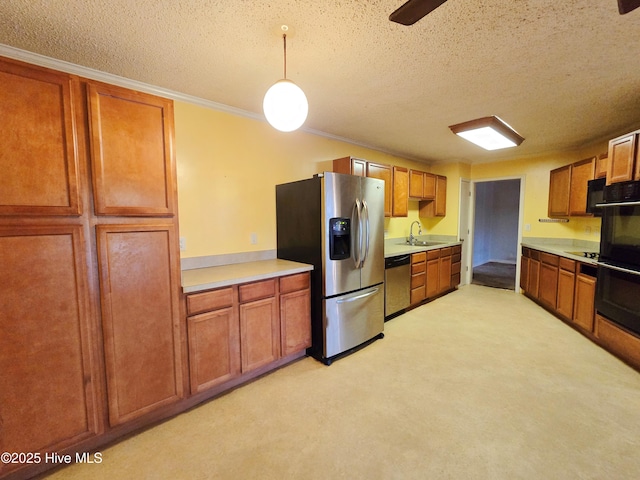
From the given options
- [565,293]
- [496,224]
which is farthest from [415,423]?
[496,224]

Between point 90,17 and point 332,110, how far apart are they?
192cm

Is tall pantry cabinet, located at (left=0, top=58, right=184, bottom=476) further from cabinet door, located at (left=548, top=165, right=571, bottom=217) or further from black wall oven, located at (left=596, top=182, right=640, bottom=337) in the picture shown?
cabinet door, located at (left=548, top=165, right=571, bottom=217)

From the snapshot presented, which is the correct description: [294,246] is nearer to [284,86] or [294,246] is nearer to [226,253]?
[226,253]

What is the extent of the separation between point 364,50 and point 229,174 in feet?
5.42

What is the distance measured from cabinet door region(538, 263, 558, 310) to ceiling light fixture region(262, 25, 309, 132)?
4.08 metres

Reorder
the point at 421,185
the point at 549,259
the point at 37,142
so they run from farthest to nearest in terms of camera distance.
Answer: the point at 421,185, the point at 549,259, the point at 37,142

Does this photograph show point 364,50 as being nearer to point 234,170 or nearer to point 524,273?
point 234,170

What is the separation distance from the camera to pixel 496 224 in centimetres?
822

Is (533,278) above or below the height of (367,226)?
below

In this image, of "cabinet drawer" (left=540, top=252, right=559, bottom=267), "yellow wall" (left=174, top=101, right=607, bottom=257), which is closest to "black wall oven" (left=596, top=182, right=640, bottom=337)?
"cabinet drawer" (left=540, top=252, right=559, bottom=267)

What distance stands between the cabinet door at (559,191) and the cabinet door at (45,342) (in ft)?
18.2

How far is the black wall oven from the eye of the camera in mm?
2461

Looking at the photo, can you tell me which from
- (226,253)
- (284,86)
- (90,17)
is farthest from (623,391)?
(90,17)

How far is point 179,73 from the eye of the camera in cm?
207
